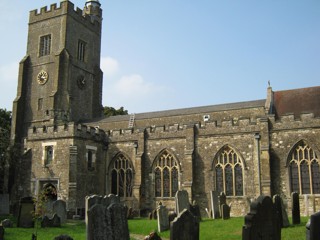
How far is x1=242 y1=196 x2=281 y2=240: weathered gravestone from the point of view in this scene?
8150 mm

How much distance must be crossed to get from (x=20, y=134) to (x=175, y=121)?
47.1ft

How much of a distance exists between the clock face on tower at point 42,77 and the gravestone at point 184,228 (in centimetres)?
2815

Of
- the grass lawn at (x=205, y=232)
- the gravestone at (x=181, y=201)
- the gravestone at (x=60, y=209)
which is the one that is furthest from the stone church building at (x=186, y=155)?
the grass lawn at (x=205, y=232)

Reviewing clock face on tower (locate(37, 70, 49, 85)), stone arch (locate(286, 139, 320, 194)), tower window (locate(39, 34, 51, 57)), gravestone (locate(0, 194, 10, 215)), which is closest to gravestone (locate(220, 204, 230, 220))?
stone arch (locate(286, 139, 320, 194))

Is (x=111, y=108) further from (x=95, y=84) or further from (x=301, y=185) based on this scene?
(x=301, y=185)

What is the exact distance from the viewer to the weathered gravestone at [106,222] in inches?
293

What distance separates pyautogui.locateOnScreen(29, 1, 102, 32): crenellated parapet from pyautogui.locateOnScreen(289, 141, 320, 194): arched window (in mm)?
24132

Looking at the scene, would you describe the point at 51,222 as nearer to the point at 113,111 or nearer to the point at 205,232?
the point at 205,232

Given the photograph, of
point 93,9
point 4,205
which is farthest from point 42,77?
point 4,205

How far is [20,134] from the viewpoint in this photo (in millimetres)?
33750

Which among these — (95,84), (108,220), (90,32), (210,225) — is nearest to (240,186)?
(210,225)

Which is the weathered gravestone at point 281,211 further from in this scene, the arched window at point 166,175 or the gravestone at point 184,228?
the arched window at point 166,175

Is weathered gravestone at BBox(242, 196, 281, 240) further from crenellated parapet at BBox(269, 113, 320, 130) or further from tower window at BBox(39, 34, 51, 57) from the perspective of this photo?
tower window at BBox(39, 34, 51, 57)

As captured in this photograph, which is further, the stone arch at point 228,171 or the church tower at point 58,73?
the church tower at point 58,73
